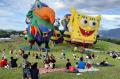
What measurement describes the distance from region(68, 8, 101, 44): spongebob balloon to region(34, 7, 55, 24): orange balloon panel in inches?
896

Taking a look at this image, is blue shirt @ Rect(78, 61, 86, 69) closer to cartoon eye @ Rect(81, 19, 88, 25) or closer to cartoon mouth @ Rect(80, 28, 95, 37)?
cartoon eye @ Rect(81, 19, 88, 25)

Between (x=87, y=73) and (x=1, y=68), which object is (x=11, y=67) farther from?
(x=87, y=73)

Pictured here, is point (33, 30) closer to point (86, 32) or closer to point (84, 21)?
point (84, 21)

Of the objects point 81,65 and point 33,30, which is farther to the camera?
point 33,30

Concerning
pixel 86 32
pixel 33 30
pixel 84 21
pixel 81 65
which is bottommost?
pixel 81 65

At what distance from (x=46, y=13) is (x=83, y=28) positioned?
24.8 metres

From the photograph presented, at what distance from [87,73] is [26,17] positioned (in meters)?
18.5

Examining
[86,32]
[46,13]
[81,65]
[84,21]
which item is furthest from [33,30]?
[86,32]

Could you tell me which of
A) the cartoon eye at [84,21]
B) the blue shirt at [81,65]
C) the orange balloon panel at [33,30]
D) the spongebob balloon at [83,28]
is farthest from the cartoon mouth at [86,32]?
the blue shirt at [81,65]

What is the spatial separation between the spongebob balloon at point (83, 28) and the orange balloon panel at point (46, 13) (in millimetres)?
22766

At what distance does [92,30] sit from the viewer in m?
67.0

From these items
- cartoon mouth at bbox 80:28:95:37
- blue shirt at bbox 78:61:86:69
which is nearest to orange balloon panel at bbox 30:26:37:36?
blue shirt at bbox 78:61:86:69

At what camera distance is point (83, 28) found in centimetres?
6562

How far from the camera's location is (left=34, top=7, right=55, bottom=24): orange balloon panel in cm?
4084
